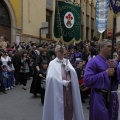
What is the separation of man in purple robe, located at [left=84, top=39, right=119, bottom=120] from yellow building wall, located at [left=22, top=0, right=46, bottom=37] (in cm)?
1911

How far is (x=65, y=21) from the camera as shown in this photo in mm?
8031

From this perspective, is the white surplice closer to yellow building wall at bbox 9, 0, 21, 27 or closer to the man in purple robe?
the man in purple robe

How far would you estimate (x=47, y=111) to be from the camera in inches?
227

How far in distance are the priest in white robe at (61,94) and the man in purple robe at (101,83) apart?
1101mm

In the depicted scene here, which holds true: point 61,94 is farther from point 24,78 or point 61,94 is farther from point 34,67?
point 24,78

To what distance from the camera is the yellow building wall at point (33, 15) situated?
2377 centimetres

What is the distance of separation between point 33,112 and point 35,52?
8102mm

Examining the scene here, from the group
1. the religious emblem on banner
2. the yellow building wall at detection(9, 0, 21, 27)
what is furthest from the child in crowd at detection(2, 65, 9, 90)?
the yellow building wall at detection(9, 0, 21, 27)

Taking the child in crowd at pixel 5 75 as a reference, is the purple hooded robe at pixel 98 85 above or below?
above

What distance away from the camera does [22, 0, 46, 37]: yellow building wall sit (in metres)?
23.8

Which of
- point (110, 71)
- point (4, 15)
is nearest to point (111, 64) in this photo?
point (110, 71)

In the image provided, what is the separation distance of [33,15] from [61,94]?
19997 mm

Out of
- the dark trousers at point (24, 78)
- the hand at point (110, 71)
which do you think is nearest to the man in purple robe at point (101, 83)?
the hand at point (110, 71)

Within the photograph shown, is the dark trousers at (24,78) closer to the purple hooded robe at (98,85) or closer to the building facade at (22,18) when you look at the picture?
the purple hooded robe at (98,85)
